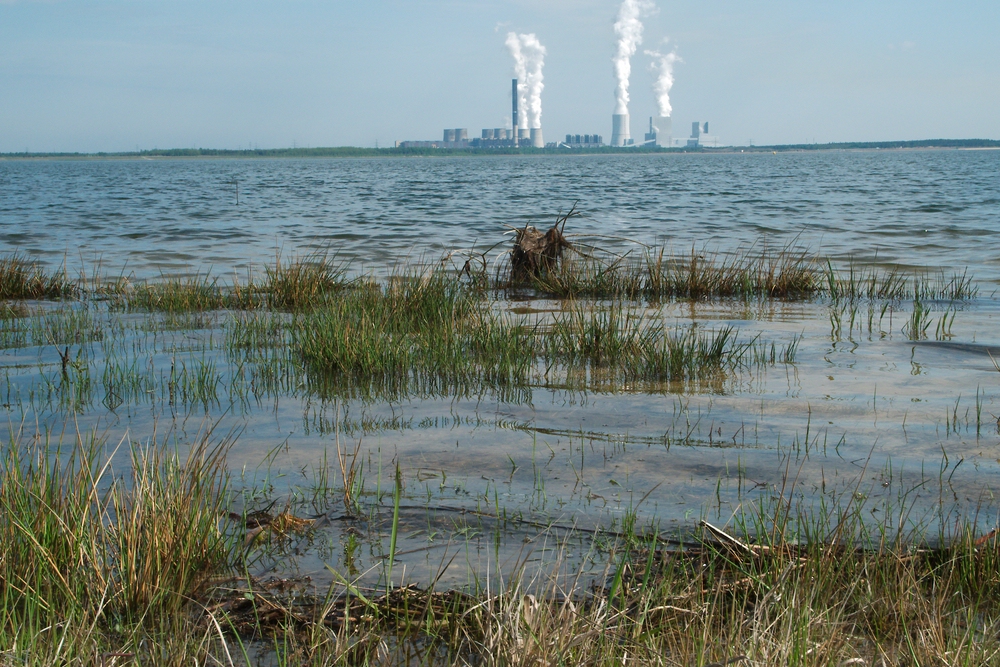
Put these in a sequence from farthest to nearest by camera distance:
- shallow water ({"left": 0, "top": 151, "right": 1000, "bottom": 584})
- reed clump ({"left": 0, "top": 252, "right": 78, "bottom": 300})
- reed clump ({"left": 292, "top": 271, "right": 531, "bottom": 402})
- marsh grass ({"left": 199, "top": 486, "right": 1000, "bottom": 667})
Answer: reed clump ({"left": 0, "top": 252, "right": 78, "bottom": 300})
reed clump ({"left": 292, "top": 271, "right": 531, "bottom": 402})
shallow water ({"left": 0, "top": 151, "right": 1000, "bottom": 584})
marsh grass ({"left": 199, "top": 486, "right": 1000, "bottom": 667})

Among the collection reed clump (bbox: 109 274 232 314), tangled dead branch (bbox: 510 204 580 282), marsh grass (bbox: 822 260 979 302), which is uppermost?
tangled dead branch (bbox: 510 204 580 282)

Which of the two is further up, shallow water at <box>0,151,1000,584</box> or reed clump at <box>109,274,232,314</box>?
reed clump at <box>109,274,232,314</box>

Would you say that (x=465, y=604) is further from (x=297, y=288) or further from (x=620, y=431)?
(x=297, y=288)

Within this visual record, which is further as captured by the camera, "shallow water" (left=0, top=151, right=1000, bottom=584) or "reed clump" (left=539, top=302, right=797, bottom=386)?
"reed clump" (left=539, top=302, right=797, bottom=386)

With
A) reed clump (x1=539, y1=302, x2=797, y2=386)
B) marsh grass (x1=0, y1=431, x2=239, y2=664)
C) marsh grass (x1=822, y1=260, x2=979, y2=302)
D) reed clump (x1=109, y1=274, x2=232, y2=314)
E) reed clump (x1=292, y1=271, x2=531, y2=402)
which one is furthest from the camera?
marsh grass (x1=822, y1=260, x2=979, y2=302)

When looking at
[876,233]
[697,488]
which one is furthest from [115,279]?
[876,233]

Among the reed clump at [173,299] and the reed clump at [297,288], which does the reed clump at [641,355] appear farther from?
the reed clump at [173,299]

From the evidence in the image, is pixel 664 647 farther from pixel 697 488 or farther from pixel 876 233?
pixel 876 233

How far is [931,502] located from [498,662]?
2065mm

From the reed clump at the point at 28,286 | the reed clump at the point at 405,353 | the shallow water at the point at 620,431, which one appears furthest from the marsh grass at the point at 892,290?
the reed clump at the point at 28,286

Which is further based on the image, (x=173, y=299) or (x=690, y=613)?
(x=173, y=299)

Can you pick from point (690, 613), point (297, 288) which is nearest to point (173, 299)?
point (297, 288)

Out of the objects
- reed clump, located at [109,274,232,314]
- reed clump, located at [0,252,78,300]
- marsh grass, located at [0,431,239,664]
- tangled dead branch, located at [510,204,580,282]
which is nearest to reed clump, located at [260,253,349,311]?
reed clump, located at [109,274,232,314]

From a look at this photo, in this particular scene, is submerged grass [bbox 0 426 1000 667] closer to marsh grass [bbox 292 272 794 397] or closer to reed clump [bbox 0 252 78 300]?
marsh grass [bbox 292 272 794 397]
